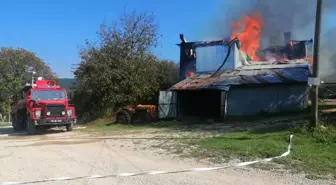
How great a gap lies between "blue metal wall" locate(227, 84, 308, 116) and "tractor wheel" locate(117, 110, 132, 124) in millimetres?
7317

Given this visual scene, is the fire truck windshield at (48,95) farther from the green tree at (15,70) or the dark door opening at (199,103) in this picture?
the green tree at (15,70)

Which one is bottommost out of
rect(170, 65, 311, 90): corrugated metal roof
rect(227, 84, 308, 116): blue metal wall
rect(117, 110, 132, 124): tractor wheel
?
rect(117, 110, 132, 124): tractor wheel

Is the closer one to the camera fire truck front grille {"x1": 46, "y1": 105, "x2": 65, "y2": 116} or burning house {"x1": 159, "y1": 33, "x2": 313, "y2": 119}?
fire truck front grille {"x1": 46, "y1": 105, "x2": 65, "y2": 116}

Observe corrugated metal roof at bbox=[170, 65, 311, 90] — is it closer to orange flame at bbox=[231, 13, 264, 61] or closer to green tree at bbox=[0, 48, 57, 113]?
orange flame at bbox=[231, 13, 264, 61]

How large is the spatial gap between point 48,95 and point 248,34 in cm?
2351

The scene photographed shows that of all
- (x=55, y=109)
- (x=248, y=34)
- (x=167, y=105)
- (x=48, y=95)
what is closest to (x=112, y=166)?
(x=55, y=109)

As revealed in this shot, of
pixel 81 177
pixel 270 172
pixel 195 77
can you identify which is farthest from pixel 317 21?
pixel 195 77

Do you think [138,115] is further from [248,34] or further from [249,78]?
[248,34]

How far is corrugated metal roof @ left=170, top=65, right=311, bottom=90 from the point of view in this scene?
26.3 meters

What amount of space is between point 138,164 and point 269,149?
12.8 ft

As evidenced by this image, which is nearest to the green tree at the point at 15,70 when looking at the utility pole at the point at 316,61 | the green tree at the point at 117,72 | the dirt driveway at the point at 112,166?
the green tree at the point at 117,72

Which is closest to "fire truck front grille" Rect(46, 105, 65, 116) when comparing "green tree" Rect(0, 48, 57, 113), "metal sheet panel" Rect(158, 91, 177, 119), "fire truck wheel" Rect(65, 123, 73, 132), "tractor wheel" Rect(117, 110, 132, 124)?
"fire truck wheel" Rect(65, 123, 73, 132)

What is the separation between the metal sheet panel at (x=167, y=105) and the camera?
28.2 metres

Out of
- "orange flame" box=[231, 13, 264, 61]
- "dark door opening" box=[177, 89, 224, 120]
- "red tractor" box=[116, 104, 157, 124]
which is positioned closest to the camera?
"red tractor" box=[116, 104, 157, 124]
